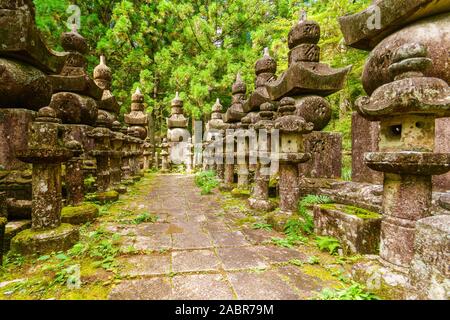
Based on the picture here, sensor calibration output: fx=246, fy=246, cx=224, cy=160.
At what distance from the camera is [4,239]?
10.0 ft

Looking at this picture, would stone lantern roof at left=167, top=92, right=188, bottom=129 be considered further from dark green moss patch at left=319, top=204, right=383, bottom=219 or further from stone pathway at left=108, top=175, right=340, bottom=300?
dark green moss patch at left=319, top=204, right=383, bottom=219

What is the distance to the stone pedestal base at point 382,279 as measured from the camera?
6.57 feet

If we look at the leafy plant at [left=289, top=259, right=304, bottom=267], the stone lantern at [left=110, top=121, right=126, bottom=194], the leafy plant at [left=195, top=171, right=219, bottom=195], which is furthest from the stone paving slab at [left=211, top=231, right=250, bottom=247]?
the stone lantern at [left=110, top=121, right=126, bottom=194]

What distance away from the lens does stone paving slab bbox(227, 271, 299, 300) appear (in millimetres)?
2182

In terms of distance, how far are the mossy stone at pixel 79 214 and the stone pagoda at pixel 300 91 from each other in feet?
11.0

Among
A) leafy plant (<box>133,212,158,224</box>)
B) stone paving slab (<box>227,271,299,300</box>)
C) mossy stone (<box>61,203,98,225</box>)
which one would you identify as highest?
mossy stone (<box>61,203,98,225</box>)

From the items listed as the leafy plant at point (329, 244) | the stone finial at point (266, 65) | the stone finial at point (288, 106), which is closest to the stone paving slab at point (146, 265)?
the leafy plant at point (329, 244)

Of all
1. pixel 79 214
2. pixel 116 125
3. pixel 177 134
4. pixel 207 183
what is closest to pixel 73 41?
pixel 116 125

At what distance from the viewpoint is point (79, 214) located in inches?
164

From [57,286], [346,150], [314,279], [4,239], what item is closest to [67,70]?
[4,239]

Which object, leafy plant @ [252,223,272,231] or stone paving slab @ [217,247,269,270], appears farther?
leafy plant @ [252,223,272,231]

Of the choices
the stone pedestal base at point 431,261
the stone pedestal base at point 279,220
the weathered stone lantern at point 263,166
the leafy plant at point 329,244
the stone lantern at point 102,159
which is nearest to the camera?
the stone pedestal base at point 431,261

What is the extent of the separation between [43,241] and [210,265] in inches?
82.0

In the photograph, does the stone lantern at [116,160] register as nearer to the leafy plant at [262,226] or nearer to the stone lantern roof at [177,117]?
Result: the leafy plant at [262,226]
